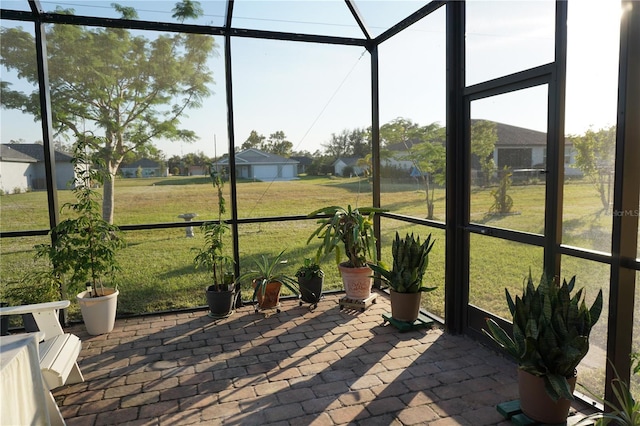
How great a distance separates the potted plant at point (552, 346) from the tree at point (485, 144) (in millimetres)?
1254

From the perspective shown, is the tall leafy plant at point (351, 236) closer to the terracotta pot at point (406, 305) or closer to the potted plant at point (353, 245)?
the potted plant at point (353, 245)

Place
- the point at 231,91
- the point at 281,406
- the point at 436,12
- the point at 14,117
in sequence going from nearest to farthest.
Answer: the point at 281,406
the point at 436,12
the point at 231,91
the point at 14,117

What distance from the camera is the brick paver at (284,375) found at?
8.40 ft

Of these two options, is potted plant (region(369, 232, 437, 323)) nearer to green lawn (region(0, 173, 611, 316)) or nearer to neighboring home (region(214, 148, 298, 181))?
green lawn (region(0, 173, 611, 316))

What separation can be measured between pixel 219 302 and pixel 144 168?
264 cm

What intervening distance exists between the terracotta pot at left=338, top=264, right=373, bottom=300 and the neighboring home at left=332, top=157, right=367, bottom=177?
1589 mm

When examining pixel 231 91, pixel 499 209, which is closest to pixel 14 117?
pixel 231 91

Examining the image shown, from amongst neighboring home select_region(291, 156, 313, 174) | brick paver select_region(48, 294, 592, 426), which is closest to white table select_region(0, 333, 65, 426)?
brick paver select_region(48, 294, 592, 426)

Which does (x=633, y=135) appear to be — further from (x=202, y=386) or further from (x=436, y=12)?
(x=202, y=386)

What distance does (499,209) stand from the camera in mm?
3277

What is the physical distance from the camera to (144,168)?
19.2ft

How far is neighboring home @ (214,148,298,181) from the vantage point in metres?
5.20

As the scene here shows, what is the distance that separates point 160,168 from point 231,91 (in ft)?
7.04

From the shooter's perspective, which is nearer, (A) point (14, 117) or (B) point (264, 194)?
(A) point (14, 117)
